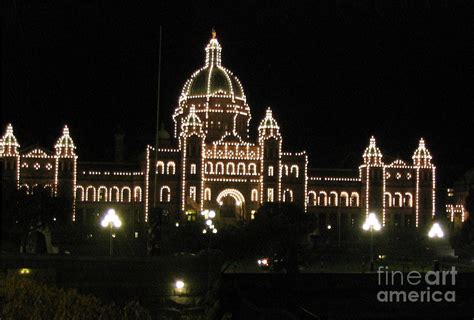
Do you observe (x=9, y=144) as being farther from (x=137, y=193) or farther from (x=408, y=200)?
(x=408, y=200)

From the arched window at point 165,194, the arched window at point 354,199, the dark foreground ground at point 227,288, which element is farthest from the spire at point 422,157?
the dark foreground ground at point 227,288

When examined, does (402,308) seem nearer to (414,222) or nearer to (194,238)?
(194,238)

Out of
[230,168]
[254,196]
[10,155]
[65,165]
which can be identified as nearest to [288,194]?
[254,196]

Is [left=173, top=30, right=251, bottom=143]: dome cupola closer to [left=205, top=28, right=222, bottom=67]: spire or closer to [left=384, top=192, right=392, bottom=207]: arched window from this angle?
[left=205, top=28, right=222, bottom=67]: spire

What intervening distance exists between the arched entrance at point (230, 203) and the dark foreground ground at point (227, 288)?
200 ft

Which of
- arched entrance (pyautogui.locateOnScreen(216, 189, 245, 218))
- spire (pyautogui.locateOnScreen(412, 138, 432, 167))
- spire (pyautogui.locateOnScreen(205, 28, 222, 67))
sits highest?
spire (pyautogui.locateOnScreen(205, 28, 222, 67))

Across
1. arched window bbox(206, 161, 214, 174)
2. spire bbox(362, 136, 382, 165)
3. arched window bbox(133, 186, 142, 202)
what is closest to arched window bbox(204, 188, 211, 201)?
arched window bbox(206, 161, 214, 174)

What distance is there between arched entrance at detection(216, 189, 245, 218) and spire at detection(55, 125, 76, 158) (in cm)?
1564

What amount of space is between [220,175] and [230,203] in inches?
131

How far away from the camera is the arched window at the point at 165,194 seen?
3546 inches

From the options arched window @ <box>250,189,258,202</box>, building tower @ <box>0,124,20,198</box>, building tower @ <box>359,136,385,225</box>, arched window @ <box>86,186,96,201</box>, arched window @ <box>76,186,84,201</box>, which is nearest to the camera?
building tower @ <box>0,124,20,198</box>

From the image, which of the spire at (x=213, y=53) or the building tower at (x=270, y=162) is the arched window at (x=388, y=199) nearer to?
the building tower at (x=270, y=162)

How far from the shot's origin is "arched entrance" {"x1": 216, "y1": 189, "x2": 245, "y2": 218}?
9244 cm

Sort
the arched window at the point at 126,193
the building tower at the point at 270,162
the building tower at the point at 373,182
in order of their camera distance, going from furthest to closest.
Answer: the building tower at the point at 373,182
the arched window at the point at 126,193
the building tower at the point at 270,162
